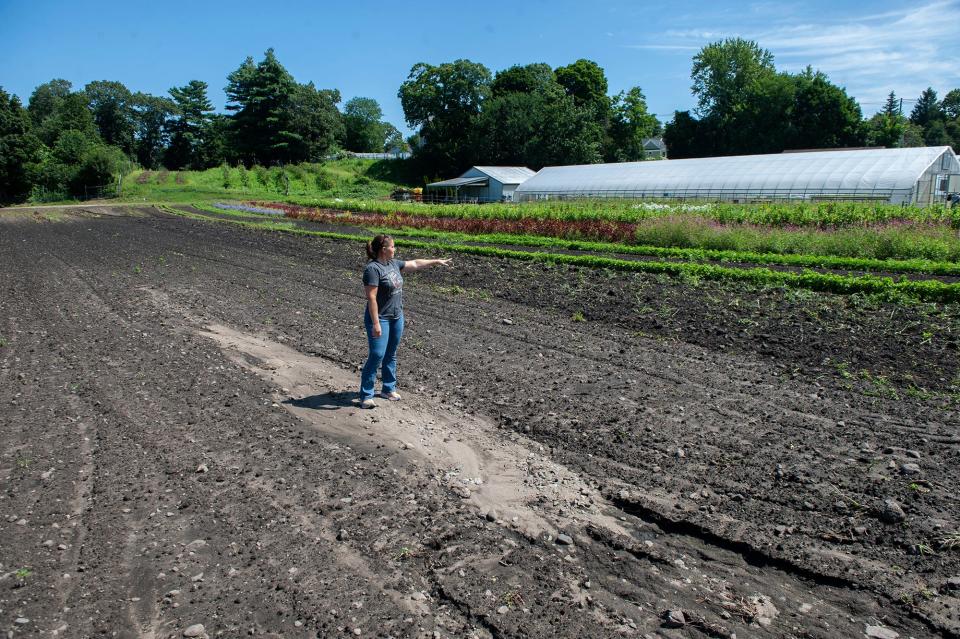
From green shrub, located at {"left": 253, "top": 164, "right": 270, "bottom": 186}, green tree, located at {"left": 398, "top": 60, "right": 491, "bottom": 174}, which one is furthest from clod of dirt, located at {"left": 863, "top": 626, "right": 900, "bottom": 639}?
green tree, located at {"left": 398, "top": 60, "right": 491, "bottom": 174}

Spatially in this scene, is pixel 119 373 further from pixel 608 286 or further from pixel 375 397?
pixel 608 286

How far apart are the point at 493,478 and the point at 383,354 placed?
83.3 inches

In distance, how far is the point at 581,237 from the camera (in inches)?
886

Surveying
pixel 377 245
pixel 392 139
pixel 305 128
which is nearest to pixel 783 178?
pixel 377 245

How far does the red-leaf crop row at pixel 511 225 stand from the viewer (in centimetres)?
2181

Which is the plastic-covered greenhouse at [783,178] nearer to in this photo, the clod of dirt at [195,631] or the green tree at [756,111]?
the green tree at [756,111]

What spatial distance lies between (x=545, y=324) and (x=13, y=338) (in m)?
8.36

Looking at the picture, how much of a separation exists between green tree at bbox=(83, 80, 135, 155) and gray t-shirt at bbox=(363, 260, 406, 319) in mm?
98769

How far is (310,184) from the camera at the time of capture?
69.6 m

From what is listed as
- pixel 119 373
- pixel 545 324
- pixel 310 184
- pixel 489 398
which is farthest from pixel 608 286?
pixel 310 184

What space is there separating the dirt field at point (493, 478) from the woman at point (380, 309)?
0.38 m

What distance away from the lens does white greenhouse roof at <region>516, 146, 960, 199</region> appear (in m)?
35.3

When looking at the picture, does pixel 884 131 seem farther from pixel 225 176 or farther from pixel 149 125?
pixel 149 125

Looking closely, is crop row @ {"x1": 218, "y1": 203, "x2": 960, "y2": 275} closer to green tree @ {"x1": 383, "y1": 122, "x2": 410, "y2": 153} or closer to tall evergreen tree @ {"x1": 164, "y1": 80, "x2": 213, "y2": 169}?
tall evergreen tree @ {"x1": 164, "y1": 80, "x2": 213, "y2": 169}
